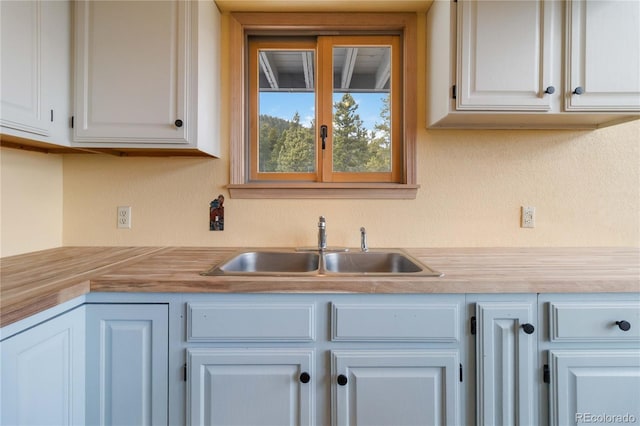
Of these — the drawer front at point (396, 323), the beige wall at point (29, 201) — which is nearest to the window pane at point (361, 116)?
the drawer front at point (396, 323)

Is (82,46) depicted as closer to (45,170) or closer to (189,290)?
(45,170)

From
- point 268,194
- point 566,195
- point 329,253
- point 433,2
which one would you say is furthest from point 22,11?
point 566,195

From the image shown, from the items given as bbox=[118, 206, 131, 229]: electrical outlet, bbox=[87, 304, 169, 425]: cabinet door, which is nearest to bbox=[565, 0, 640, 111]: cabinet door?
bbox=[87, 304, 169, 425]: cabinet door

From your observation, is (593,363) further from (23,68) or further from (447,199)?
(23,68)

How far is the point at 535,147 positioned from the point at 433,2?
2.87 feet

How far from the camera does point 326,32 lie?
66.7 inches

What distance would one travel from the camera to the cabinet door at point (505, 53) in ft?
4.39

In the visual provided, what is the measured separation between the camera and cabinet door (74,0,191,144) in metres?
1.34

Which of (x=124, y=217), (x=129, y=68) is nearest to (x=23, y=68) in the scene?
(x=129, y=68)

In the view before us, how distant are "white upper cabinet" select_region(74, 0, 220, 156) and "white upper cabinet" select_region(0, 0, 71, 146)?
1.9 inches

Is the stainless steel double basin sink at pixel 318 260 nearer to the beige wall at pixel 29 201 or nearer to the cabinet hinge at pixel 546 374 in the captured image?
the cabinet hinge at pixel 546 374

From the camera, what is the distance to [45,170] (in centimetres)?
156

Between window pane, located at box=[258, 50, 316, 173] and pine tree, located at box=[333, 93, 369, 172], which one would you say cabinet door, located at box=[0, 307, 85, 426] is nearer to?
window pane, located at box=[258, 50, 316, 173]

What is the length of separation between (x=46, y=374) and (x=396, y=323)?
984 mm
